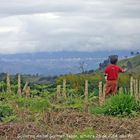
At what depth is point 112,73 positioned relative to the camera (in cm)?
1692

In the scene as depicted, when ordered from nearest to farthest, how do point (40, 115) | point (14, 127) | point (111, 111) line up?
1. point (14, 127)
2. point (40, 115)
3. point (111, 111)

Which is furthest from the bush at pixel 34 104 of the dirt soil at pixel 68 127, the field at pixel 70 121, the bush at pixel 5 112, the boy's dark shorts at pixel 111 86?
the boy's dark shorts at pixel 111 86

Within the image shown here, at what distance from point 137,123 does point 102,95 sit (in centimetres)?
654

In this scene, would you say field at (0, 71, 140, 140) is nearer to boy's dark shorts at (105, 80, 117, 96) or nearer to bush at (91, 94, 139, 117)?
bush at (91, 94, 139, 117)

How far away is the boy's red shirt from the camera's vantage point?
16797 mm

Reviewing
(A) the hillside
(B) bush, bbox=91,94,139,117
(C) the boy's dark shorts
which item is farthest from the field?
(A) the hillside

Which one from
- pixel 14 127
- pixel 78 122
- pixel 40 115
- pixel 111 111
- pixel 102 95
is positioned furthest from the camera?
pixel 102 95

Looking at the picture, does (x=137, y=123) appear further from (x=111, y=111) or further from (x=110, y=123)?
(x=111, y=111)

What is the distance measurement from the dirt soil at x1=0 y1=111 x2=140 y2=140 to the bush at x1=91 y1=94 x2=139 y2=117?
1.12 meters

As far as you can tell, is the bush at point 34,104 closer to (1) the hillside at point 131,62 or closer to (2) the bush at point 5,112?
(2) the bush at point 5,112

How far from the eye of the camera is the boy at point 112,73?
659 inches

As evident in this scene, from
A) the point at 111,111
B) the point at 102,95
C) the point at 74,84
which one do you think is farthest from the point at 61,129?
the point at 74,84

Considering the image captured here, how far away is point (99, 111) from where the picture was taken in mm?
13352

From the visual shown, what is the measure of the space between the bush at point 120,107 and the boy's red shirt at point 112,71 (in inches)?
133
